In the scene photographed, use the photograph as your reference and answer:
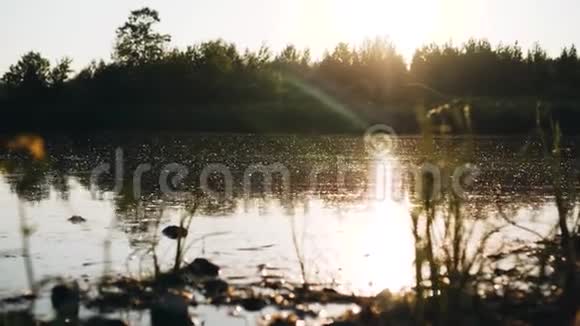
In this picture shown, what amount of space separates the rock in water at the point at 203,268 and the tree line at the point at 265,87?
1333 inches

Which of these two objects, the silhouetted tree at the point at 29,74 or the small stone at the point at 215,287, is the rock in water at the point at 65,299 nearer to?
the small stone at the point at 215,287

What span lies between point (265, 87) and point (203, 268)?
4324cm

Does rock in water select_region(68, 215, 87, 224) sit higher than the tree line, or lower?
lower

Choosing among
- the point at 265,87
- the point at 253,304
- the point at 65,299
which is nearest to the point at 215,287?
the point at 253,304

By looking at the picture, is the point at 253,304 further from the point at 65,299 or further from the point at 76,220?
the point at 76,220

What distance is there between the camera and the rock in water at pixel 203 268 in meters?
8.03

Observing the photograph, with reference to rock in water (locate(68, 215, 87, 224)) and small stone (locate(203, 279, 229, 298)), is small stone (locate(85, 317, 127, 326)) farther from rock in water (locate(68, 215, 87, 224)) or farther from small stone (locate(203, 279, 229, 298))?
rock in water (locate(68, 215, 87, 224))

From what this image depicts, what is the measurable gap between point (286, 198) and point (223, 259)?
5810 millimetres

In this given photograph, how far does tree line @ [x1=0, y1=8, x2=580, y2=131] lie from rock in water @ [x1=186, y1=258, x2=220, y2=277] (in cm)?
3386

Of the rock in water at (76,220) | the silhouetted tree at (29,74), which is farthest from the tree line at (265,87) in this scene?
the rock in water at (76,220)

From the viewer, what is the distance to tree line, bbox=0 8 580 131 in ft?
147

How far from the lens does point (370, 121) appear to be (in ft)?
147

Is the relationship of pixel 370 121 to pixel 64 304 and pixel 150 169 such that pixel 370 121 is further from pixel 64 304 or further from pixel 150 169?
pixel 64 304

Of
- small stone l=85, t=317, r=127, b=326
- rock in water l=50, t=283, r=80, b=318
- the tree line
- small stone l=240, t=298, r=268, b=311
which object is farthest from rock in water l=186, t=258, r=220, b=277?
the tree line
